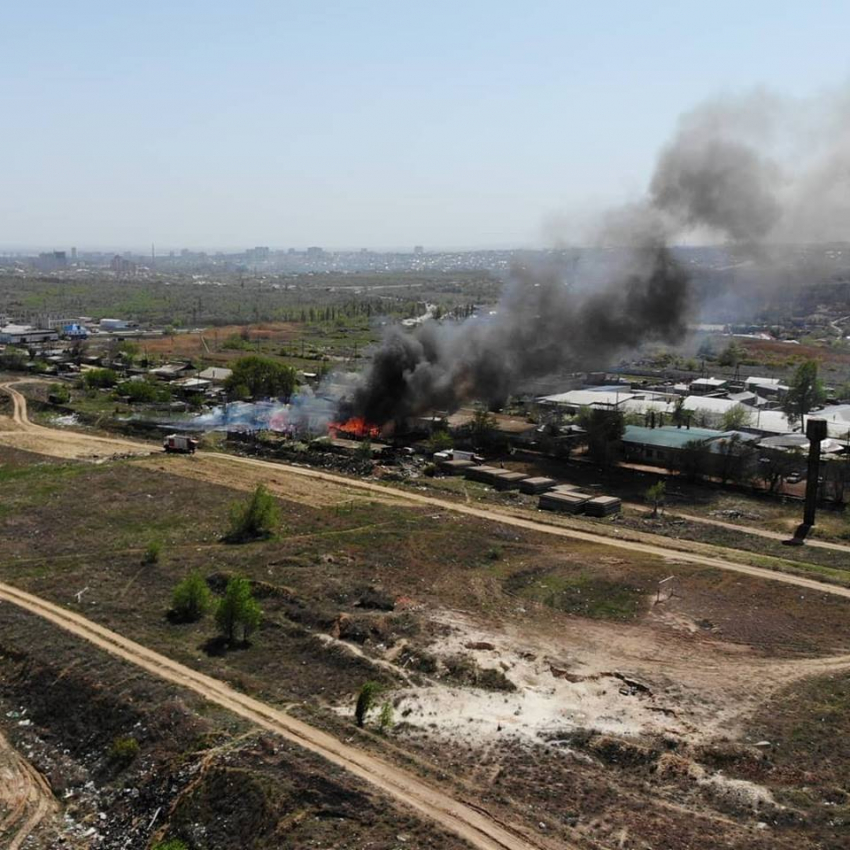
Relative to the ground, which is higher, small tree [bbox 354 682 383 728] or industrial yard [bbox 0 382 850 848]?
small tree [bbox 354 682 383 728]

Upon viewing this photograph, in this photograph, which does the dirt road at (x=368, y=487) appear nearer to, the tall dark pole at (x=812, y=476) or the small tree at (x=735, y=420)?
the tall dark pole at (x=812, y=476)

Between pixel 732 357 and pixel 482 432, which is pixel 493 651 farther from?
pixel 732 357

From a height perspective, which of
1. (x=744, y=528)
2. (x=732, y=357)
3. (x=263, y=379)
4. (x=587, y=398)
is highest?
(x=263, y=379)

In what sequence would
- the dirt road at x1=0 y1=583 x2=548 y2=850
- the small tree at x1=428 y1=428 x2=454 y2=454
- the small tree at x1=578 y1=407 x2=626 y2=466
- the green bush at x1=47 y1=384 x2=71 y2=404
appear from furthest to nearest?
the green bush at x1=47 y1=384 x2=71 y2=404
the small tree at x1=428 y1=428 x2=454 y2=454
the small tree at x1=578 y1=407 x2=626 y2=466
the dirt road at x1=0 y1=583 x2=548 y2=850

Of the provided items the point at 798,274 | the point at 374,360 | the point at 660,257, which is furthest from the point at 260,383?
the point at 798,274

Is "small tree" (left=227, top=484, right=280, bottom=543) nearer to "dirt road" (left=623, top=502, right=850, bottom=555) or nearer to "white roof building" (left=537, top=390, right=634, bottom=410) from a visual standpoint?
"dirt road" (left=623, top=502, right=850, bottom=555)

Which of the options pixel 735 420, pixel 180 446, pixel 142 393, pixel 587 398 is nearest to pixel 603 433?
pixel 735 420

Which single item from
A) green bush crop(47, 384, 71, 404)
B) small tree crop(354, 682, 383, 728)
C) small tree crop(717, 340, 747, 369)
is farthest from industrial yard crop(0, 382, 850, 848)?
small tree crop(717, 340, 747, 369)
